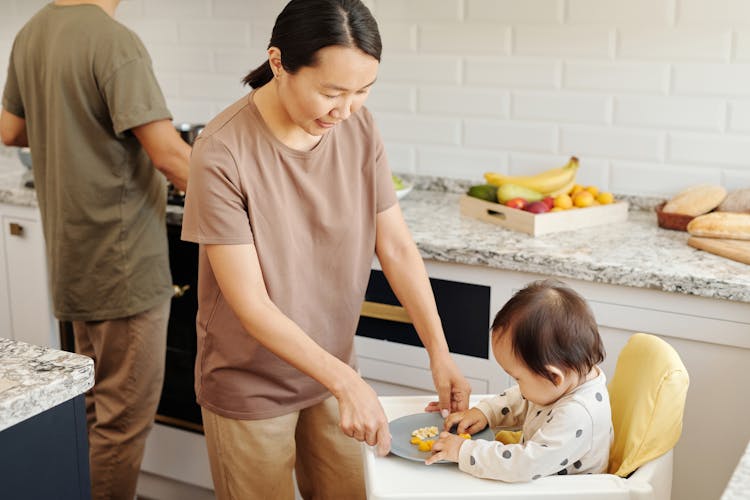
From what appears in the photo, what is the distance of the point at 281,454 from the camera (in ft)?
5.98

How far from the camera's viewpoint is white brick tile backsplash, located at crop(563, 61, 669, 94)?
2566 mm

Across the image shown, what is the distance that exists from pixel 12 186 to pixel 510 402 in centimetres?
189

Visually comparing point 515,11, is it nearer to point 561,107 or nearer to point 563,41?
point 563,41

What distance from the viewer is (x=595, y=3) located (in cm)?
258

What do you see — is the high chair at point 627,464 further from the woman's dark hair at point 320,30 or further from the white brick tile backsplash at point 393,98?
the white brick tile backsplash at point 393,98

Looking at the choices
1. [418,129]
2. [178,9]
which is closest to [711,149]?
[418,129]

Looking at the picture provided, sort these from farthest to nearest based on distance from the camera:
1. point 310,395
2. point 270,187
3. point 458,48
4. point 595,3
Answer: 1. point 458,48
2. point 595,3
3. point 310,395
4. point 270,187

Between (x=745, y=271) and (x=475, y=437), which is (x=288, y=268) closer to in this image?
(x=475, y=437)

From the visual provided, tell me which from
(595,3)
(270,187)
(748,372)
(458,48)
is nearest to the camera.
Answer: (270,187)

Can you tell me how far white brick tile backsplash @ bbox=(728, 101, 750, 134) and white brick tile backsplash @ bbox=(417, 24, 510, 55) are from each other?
647 millimetres

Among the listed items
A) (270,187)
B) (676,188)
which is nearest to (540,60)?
(676,188)

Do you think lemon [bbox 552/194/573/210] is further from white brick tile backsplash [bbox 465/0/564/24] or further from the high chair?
the high chair

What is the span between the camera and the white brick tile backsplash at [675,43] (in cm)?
247

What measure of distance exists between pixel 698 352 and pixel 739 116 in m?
0.74
